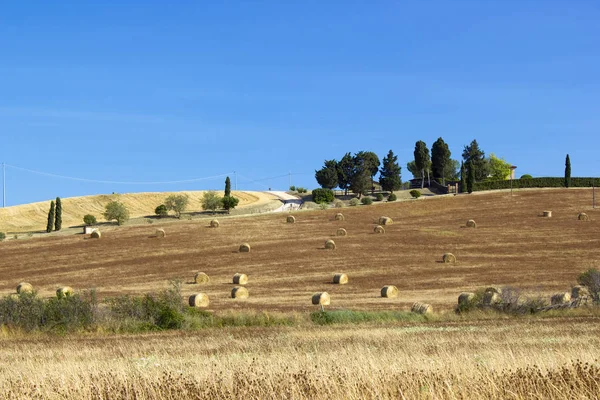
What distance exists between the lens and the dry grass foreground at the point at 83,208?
121625 mm

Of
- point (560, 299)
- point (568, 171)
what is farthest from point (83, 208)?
point (560, 299)

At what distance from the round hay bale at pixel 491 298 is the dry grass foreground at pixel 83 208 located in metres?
93.2

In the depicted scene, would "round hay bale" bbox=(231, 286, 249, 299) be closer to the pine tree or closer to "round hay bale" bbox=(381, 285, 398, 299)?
"round hay bale" bbox=(381, 285, 398, 299)

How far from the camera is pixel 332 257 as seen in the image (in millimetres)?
62062

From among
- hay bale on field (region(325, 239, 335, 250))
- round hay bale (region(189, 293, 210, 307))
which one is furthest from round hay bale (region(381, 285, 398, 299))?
hay bale on field (region(325, 239, 335, 250))

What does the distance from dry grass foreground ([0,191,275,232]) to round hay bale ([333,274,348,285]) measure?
75624 mm

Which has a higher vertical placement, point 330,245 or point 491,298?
point 330,245

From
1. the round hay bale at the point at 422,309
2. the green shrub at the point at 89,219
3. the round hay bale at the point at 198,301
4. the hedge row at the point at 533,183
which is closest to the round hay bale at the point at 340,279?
the round hay bale at the point at 198,301

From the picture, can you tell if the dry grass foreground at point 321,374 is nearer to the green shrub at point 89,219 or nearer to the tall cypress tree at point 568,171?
the green shrub at point 89,219

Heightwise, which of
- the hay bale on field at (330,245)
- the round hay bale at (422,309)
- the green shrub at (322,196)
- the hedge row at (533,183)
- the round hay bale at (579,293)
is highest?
the hedge row at (533,183)

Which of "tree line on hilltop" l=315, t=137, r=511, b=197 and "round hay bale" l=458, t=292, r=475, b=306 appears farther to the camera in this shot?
"tree line on hilltop" l=315, t=137, r=511, b=197

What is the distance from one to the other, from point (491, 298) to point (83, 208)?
4648 inches

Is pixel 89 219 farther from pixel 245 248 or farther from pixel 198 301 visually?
pixel 198 301

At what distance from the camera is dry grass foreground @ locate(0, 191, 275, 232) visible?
121625mm
